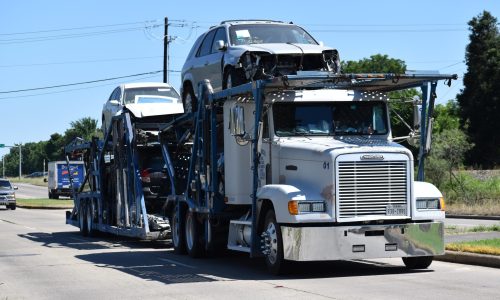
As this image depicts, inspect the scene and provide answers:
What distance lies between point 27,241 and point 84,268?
7.94 metres

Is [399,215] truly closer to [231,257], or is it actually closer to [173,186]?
[231,257]

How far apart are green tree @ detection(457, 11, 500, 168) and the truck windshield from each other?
59722 mm

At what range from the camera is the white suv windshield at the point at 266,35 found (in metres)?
16.3

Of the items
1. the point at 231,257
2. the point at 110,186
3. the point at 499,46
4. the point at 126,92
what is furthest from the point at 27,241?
the point at 499,46

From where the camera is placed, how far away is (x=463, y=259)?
14992 mm

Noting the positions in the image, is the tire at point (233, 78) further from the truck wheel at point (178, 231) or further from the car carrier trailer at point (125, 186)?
the car carrier trailer at point (125, 186)

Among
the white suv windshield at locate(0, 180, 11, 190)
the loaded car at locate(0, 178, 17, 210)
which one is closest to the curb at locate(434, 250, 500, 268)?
the loaded car at locate(0, 178, 17, 210)

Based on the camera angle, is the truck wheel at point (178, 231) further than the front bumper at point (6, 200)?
No

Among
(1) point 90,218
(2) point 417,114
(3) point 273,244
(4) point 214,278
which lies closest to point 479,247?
(2) point 417,114

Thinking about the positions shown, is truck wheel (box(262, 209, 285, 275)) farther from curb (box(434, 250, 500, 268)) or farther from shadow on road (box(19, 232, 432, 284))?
curb (box(434, 250, 500, 268))

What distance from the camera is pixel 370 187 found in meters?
13.0

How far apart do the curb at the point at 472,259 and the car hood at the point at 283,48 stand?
426 cm

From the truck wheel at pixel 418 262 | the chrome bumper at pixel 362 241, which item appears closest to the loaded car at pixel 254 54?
the chrome bumper at pixel 362 241

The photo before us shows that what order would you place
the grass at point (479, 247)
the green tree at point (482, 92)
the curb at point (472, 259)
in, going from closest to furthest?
the curb at point (472, 259) < the grass at point (479, 247) < the green tree at point (482, 92)
